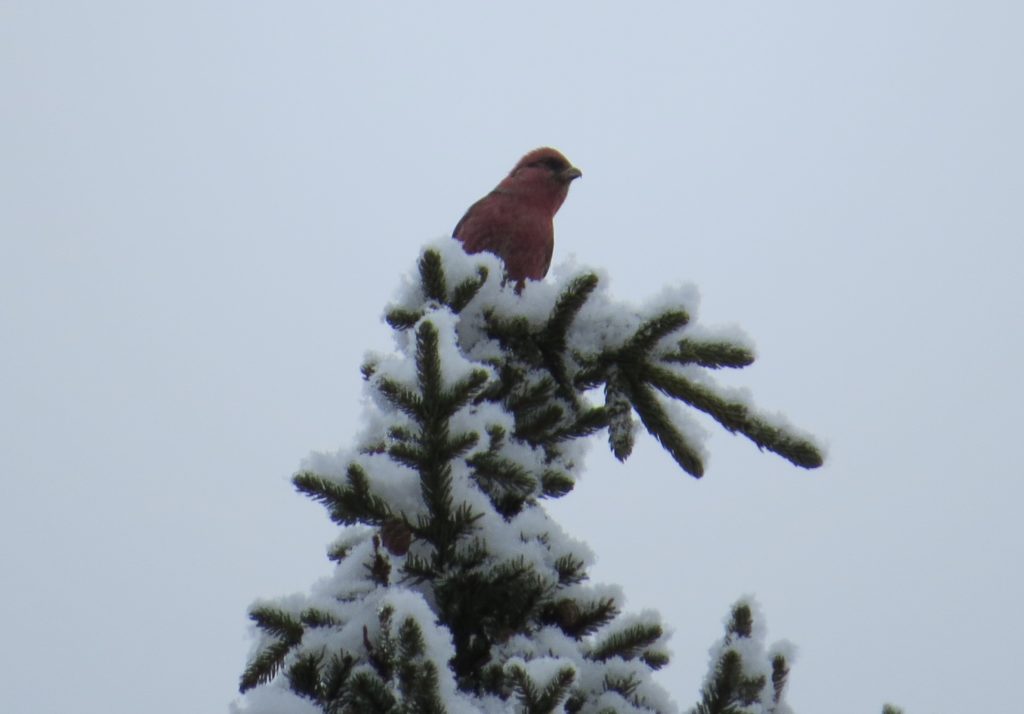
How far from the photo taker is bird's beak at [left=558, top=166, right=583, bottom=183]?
5762 mm

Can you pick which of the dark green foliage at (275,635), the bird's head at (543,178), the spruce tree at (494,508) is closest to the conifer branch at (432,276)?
the spruce tree at (494,508)

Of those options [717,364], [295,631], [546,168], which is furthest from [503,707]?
[546,168]

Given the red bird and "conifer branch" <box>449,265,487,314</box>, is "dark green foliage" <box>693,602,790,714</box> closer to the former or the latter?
"conifer branch" <box>449,265,487,314</box>

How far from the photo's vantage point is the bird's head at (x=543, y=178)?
525 cm

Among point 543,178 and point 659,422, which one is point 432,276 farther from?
point 543,178

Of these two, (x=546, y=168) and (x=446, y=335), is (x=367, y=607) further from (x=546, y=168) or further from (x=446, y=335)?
(x=546, y=168)

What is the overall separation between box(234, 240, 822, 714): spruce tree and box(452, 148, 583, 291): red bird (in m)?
1.93

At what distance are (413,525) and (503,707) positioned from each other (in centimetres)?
32

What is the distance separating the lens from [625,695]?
1.73 m

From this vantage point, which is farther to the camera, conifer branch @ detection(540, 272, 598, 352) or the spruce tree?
conifer branch @ detection(540, 272, 598, 352)

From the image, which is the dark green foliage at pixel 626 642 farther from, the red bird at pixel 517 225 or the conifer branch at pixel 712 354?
the red bird at pixel 517 225

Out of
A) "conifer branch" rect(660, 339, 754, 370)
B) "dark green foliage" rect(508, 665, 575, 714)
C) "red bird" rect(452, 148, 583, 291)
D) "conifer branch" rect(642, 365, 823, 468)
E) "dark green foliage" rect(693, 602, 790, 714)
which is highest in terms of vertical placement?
"red bird" rect(452, 148, 583, 291)

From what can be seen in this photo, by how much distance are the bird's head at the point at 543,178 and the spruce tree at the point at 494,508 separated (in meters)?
3.10

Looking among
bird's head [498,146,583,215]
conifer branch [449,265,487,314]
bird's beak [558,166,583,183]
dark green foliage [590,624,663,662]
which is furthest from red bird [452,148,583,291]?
dark green foliage [590,624,663,662]
